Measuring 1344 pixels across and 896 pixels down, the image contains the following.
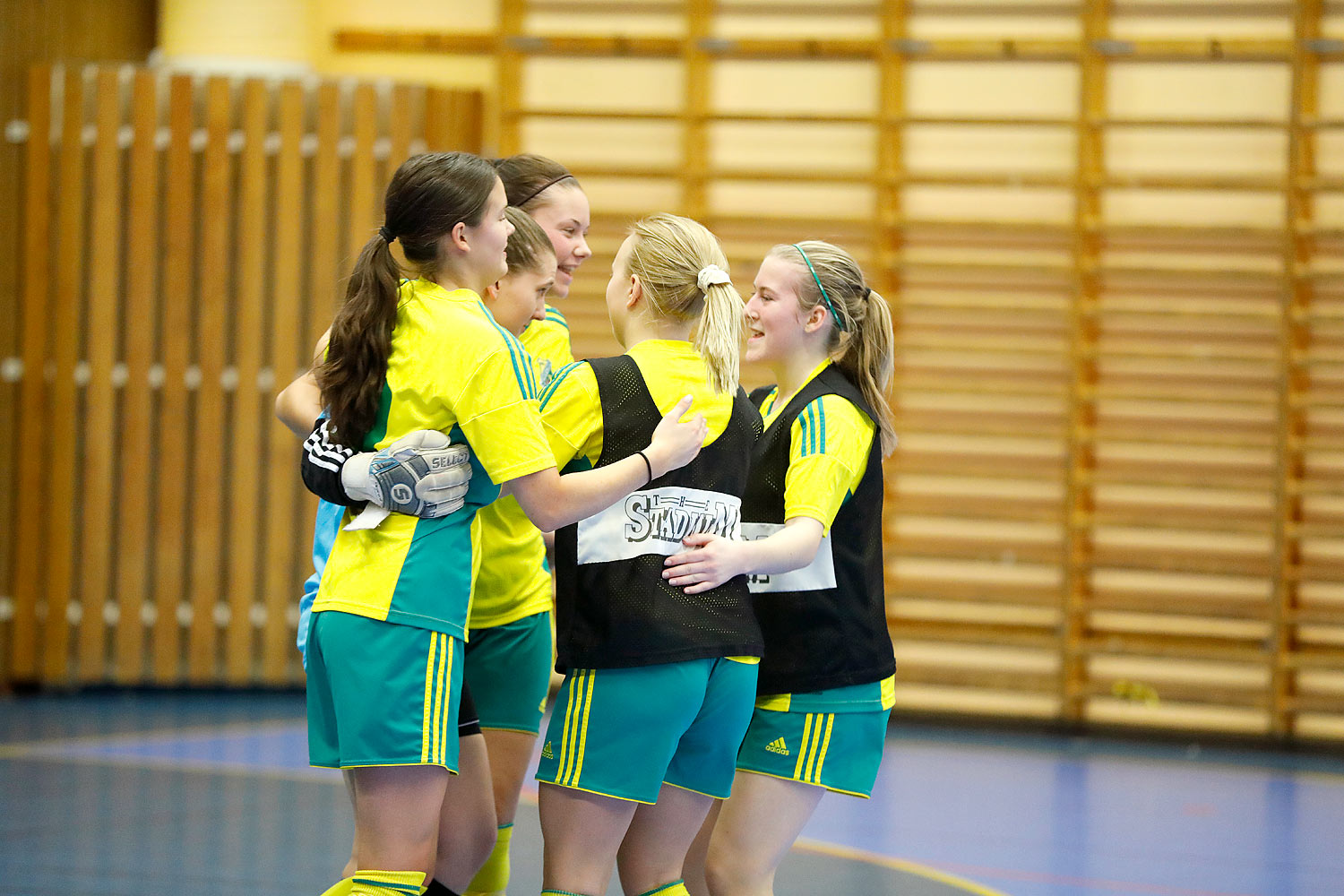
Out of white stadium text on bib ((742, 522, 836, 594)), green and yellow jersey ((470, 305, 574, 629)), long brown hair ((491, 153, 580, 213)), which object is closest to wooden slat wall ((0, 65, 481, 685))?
long brown hair ((491, 153, 580, 213))

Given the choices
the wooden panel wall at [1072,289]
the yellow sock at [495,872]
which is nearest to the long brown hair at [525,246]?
the yellow sock at [495,872]

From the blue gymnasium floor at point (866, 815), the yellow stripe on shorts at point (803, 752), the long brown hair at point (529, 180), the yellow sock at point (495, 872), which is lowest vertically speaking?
the blue gymnasium floor at point (866, 815)

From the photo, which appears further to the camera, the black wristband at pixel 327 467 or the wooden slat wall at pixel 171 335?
the wooden slat wall at pixel 171 335

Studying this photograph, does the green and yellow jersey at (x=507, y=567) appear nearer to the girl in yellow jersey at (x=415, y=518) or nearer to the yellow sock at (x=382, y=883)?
the girl in yellow jersey at (x=415, y=518)

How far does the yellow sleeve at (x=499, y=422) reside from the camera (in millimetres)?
1978

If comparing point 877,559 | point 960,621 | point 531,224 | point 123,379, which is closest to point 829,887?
point 877,559

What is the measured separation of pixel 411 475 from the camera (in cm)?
197

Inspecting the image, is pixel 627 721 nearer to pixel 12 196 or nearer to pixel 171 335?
pixel 171 335

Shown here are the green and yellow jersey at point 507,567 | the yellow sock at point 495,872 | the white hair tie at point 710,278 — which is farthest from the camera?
the yellow sock at point 495,872

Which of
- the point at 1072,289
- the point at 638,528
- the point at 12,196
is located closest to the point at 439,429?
Result: the point at 638,528

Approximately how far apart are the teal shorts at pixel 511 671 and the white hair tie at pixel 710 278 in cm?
73

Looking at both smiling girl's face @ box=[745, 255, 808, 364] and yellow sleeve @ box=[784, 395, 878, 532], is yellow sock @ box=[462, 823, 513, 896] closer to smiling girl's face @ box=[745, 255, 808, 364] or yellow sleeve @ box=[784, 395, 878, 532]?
yellow sleeve @ box=[784, 395, 878, 532]

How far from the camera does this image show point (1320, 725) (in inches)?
244

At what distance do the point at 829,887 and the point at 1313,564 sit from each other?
3.35 m
